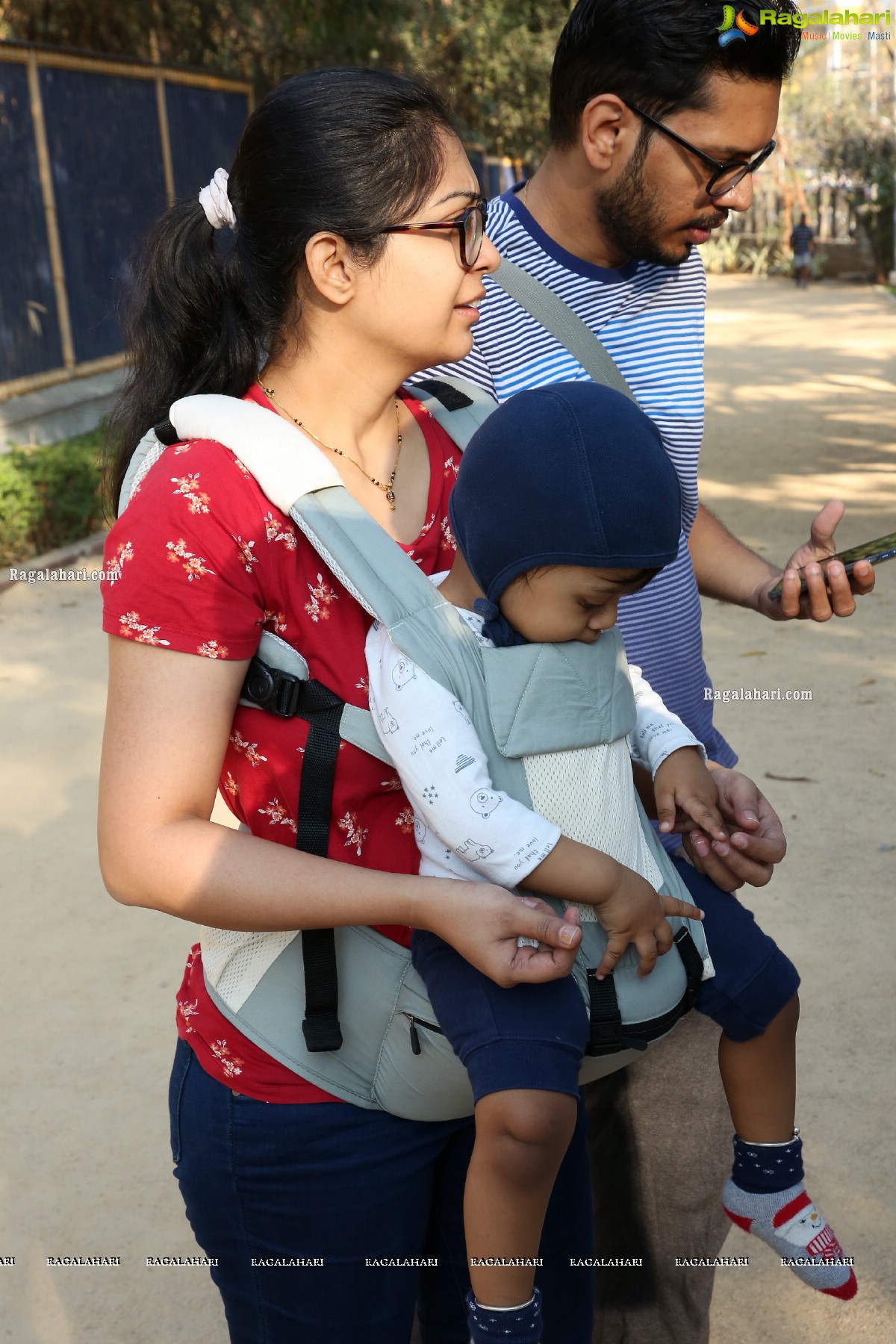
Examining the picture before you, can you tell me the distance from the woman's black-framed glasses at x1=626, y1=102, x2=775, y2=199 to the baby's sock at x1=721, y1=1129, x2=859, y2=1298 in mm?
1467

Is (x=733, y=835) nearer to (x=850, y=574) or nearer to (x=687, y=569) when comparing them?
(x=850, y=574)

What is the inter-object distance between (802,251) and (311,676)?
1050 inches

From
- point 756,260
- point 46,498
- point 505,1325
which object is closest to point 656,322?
point 505,1325

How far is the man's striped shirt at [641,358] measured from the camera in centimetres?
210

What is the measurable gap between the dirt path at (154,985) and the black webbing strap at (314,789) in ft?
5.26

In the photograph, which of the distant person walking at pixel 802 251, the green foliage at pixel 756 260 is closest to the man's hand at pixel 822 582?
the distant person walking at pixel 802 251

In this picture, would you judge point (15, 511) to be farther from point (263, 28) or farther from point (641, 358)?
point (263, 28)

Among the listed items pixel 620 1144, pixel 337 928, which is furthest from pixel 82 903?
pixel 337 928

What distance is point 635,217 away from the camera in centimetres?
217

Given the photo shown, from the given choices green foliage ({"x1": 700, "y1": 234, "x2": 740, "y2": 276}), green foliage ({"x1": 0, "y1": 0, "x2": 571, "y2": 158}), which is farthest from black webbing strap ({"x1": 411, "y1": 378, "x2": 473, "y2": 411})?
green foliage ({"x1": 700, "y1": 234, "x2": 740, "y2": 276})

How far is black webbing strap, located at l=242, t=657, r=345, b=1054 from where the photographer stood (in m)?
1.47

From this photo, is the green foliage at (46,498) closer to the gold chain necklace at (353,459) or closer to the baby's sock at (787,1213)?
the gold chain necklace at (353,459)

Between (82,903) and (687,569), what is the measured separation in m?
2.88

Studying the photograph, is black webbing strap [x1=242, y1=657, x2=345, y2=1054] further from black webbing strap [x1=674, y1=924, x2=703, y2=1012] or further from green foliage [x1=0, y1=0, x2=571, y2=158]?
green foliage [x1=0, y1=0, x2=571, y2=158]
